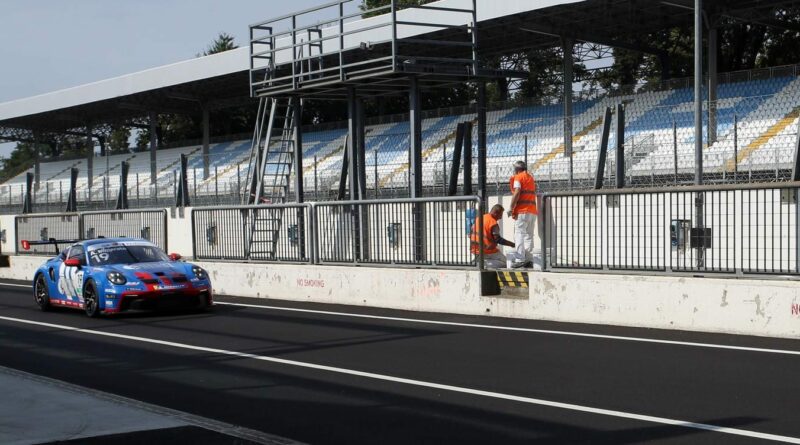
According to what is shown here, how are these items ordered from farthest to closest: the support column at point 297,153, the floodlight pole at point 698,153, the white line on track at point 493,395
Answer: the support column at point 297,153, the floodlight pole at point 698,153, the white line on track at point 493,395

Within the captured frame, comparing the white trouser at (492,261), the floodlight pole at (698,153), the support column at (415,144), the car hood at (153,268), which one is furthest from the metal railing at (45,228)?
the floodlight pole at (698,153)

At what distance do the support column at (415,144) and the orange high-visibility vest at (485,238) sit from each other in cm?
338

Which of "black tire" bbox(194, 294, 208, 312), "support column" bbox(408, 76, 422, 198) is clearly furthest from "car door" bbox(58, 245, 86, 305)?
"support column" bbox(408, 76, 422, 198)

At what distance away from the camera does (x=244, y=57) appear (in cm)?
3997

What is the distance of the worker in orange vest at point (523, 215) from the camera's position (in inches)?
656

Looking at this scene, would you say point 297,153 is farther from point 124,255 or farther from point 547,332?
point 547,332

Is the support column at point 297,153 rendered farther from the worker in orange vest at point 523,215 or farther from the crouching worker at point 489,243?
the crouching worker at point 489,243

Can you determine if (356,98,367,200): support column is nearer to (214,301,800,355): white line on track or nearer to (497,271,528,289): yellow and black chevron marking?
(214,301,800,355): white line on track

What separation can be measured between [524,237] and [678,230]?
4.05m

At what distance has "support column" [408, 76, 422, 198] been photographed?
766 inches

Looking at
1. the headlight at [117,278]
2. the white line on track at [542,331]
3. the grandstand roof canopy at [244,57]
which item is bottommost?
the white line on track at [542,331]

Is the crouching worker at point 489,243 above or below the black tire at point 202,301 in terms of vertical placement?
above

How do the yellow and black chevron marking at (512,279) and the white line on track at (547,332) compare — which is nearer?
the white line on track at (547,332)

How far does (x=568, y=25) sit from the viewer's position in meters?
32.0
